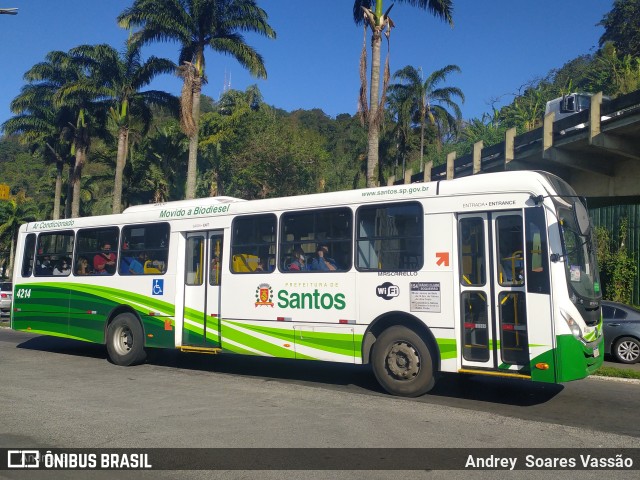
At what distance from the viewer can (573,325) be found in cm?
812

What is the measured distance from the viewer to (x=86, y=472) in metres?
5.99

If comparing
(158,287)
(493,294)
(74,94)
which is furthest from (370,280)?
(74,94)

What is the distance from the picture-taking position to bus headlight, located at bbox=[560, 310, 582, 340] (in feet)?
26.5

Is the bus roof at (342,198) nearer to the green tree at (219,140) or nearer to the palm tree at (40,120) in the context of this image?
the palm tree at (40,120)

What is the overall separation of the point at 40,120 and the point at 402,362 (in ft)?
123

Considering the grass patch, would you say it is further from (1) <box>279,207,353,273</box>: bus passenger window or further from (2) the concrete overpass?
(2) the concrete overpass

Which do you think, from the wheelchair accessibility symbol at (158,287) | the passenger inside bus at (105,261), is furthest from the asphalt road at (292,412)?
the passenger inside bus at (105,261)

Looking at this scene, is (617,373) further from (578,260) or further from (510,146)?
(510,146)

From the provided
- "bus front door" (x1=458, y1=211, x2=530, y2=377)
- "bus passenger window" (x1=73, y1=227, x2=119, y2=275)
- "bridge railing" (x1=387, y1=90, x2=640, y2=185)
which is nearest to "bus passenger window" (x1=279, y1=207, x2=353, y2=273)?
"bus front door" (x1=458, y1=211, x2=530, y2=377)

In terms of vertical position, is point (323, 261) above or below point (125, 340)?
above

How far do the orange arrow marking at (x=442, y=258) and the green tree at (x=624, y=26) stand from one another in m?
50.0

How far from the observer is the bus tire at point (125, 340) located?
1286 centimetres

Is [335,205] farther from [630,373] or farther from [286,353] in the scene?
[630,373]

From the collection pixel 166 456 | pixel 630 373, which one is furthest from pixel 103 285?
pixel 630 373
